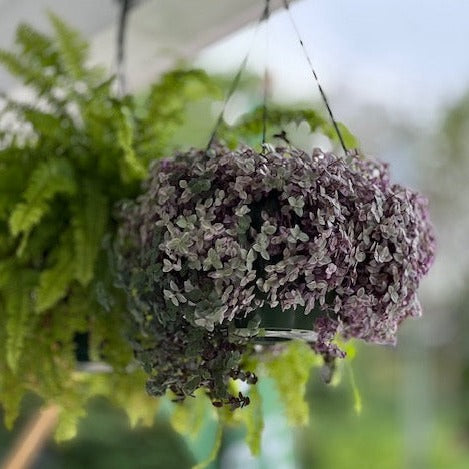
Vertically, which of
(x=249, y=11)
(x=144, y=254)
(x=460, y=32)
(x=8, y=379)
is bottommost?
(x=8, y=379)

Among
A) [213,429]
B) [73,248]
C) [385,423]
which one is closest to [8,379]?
[73,248]

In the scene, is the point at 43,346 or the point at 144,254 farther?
the point at 43,346

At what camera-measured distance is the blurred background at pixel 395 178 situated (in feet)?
10.5

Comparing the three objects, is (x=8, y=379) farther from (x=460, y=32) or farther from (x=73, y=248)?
(x=460, y=32)

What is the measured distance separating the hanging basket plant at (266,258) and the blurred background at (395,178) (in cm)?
138

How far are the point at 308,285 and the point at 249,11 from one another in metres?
0.94

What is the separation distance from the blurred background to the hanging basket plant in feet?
4.54

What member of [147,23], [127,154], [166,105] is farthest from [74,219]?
[147,23]

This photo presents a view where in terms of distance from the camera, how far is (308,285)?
1.06 meters

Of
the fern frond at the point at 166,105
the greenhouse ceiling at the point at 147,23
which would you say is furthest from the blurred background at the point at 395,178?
the fern frond at the point at 166,105

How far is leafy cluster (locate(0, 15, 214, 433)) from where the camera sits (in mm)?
1347

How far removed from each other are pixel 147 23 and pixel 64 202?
67 centimetres

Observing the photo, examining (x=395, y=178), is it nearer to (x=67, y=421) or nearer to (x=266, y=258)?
(x=67, y=421)

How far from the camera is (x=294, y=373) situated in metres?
1.41
